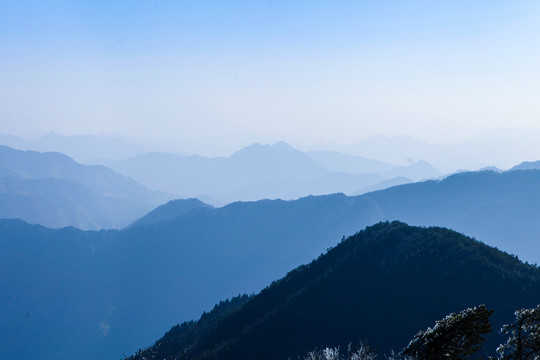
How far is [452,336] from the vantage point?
70.8ft

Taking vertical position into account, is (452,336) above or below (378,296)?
above

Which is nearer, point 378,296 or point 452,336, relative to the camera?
point 452,336

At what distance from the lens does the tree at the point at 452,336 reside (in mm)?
21406

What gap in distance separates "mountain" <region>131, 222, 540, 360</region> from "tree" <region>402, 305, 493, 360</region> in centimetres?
5789

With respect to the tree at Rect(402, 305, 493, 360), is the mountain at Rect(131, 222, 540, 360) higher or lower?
lower

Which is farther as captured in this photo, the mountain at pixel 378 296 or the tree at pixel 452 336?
the mountain at pixel 378 296

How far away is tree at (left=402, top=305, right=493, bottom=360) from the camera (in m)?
21.4

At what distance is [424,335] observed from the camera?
2180 centimetres

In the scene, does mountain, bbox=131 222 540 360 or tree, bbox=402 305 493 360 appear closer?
tree, bbox=402 305 493 360

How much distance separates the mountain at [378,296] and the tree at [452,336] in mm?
57892

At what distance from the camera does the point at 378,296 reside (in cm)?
10725

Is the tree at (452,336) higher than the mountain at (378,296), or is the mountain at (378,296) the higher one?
the tree at (452,336)

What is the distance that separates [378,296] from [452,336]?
292 ft

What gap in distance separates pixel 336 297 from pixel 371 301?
11545mm
